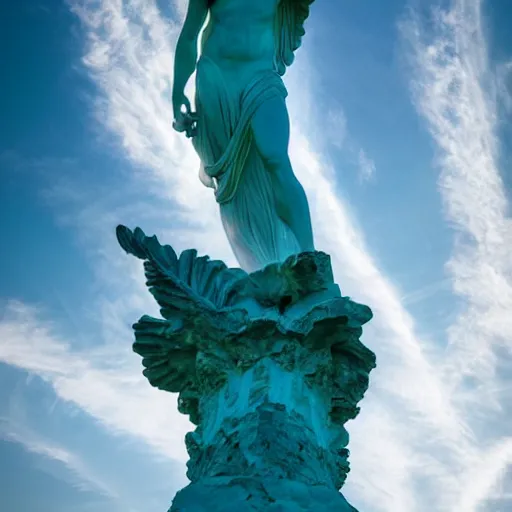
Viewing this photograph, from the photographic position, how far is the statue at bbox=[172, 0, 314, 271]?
7.82m

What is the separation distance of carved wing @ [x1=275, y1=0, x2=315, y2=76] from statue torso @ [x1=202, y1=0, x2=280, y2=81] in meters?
0.47

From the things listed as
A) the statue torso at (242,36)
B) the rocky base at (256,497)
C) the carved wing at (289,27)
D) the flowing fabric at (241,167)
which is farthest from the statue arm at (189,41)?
the rocky base at (256,497)

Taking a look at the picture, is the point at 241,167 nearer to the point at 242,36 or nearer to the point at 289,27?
the point at 242,36

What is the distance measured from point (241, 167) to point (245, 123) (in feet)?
1.60

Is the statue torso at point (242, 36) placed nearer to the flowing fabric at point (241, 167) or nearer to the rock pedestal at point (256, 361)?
the flowing fabric at point (241, 167)

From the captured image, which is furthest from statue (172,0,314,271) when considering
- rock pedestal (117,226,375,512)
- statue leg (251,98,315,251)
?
rock pedestal (117,226,375,512)

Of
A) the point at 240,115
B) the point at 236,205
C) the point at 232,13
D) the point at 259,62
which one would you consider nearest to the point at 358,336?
the point at 236,205

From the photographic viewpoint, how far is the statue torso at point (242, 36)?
8727 mm

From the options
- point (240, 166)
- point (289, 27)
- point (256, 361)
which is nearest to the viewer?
point (256, 361)

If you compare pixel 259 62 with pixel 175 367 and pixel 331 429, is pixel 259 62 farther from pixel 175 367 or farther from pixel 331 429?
pixel 331 429

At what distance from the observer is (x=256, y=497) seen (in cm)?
550

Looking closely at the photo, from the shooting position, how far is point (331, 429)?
6.79 metres

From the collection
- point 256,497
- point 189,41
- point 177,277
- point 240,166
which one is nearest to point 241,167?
point 240,166

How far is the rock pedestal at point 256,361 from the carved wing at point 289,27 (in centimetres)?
361
